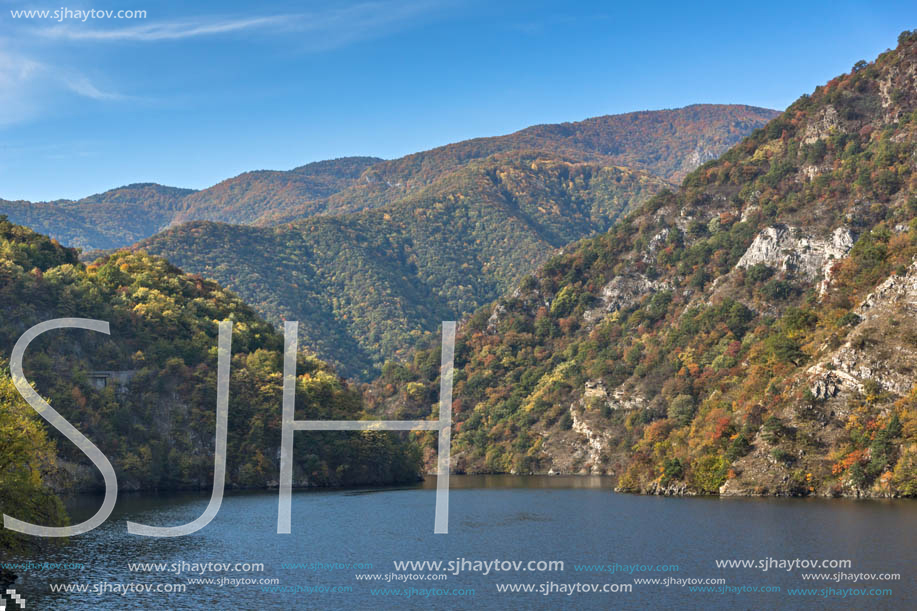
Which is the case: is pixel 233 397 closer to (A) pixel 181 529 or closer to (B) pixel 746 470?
(A) pixel 181 529

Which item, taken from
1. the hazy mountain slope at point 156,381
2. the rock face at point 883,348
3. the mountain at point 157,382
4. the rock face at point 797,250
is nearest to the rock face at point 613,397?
the rock face at point 797,250

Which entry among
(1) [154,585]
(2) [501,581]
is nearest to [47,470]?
(1) [154,585]

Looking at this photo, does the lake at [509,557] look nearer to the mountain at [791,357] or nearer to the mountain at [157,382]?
the mountain at [791,357]

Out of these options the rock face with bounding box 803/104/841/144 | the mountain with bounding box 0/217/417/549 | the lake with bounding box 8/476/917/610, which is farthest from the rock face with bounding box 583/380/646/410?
the lake with bounding box 8/476/917/610

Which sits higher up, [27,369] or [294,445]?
[27,369]

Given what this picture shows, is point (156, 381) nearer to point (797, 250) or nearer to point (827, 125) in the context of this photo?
point (797, 250)

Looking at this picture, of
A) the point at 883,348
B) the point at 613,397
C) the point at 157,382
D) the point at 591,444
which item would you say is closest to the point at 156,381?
the point at 157,382
